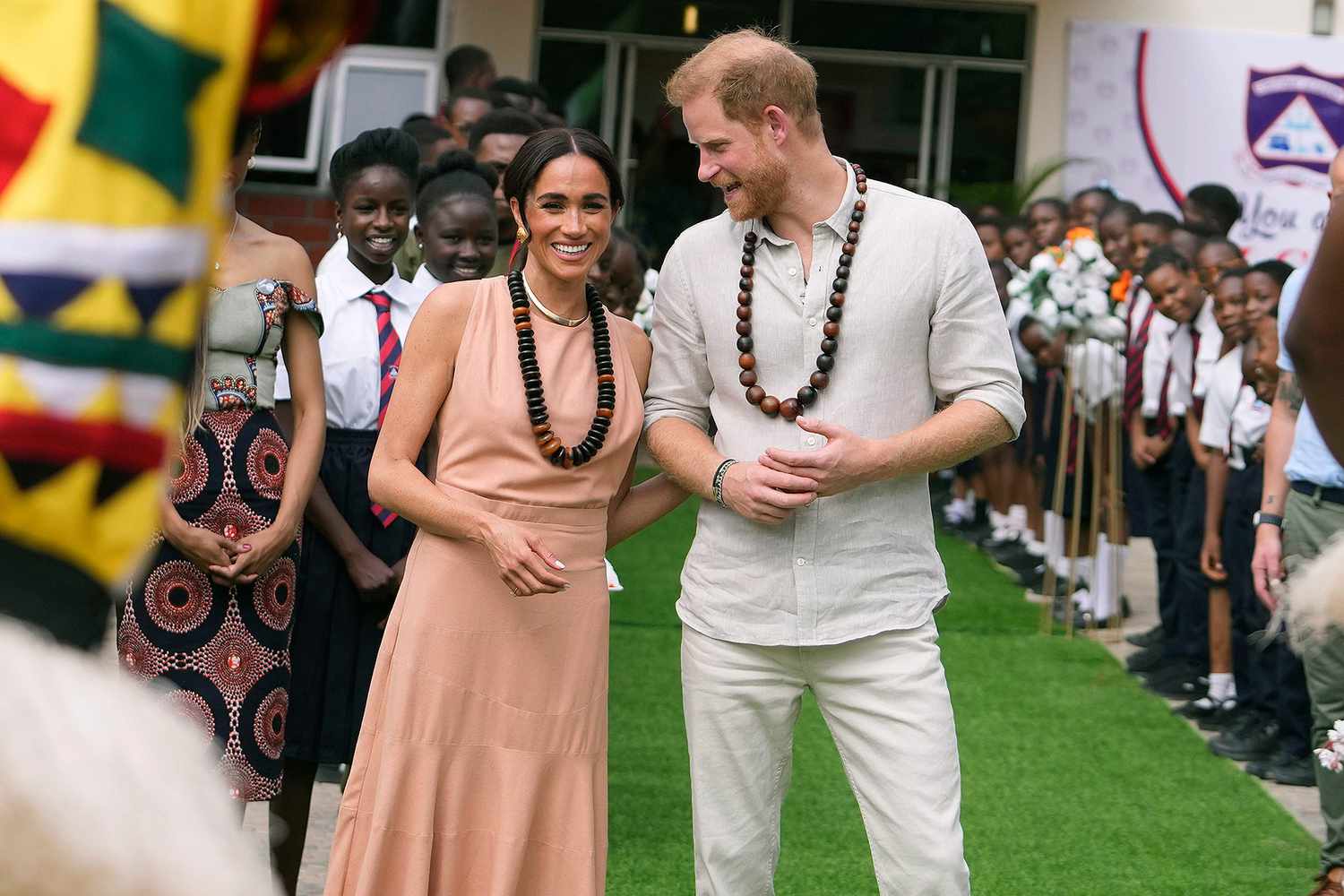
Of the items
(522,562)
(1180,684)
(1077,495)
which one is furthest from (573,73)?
(522,562)

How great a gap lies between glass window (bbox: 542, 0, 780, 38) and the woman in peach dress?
12489 millimetres

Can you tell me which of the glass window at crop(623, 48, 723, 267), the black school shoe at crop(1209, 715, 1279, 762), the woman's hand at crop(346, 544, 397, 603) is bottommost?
the black school shoe at crop(1209, 715, 1279, 762)

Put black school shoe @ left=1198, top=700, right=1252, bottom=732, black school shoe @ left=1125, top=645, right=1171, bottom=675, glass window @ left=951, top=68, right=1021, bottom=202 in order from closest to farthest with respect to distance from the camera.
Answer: black school shoe @ left=1198, top=700, right=1252, bottom=732 < black school shoe @ left=1125, top=645, right=1171, bottom=675 < glass window @ left=951, top=68, right=1021, bottom=202

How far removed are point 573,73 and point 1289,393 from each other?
36.9 ft

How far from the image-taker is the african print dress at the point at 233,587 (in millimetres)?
4188

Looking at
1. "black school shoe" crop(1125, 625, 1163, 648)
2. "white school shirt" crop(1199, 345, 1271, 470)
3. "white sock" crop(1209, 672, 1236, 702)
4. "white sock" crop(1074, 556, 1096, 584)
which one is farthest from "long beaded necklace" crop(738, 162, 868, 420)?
"white sock" crop(1074, 556, 1096, 584)

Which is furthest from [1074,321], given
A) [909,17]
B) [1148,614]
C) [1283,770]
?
[909,17]

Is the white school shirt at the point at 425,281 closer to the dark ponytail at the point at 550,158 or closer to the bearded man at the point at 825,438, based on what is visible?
the dark ponytail at the point at 550,158

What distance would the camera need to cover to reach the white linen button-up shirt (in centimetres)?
388

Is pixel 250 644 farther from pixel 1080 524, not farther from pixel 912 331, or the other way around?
pixel 1080 524

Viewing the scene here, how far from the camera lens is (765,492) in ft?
12.2

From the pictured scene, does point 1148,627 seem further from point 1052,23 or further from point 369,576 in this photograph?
point 1052,23

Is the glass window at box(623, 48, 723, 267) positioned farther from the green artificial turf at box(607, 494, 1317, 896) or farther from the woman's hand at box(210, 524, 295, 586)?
the woman's hand at box(210, 524, 295, 586)

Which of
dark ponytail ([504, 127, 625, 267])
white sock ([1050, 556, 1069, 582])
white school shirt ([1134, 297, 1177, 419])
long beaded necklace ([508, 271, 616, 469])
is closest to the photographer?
long beaded necklace ([508, 271, 616, 469])
